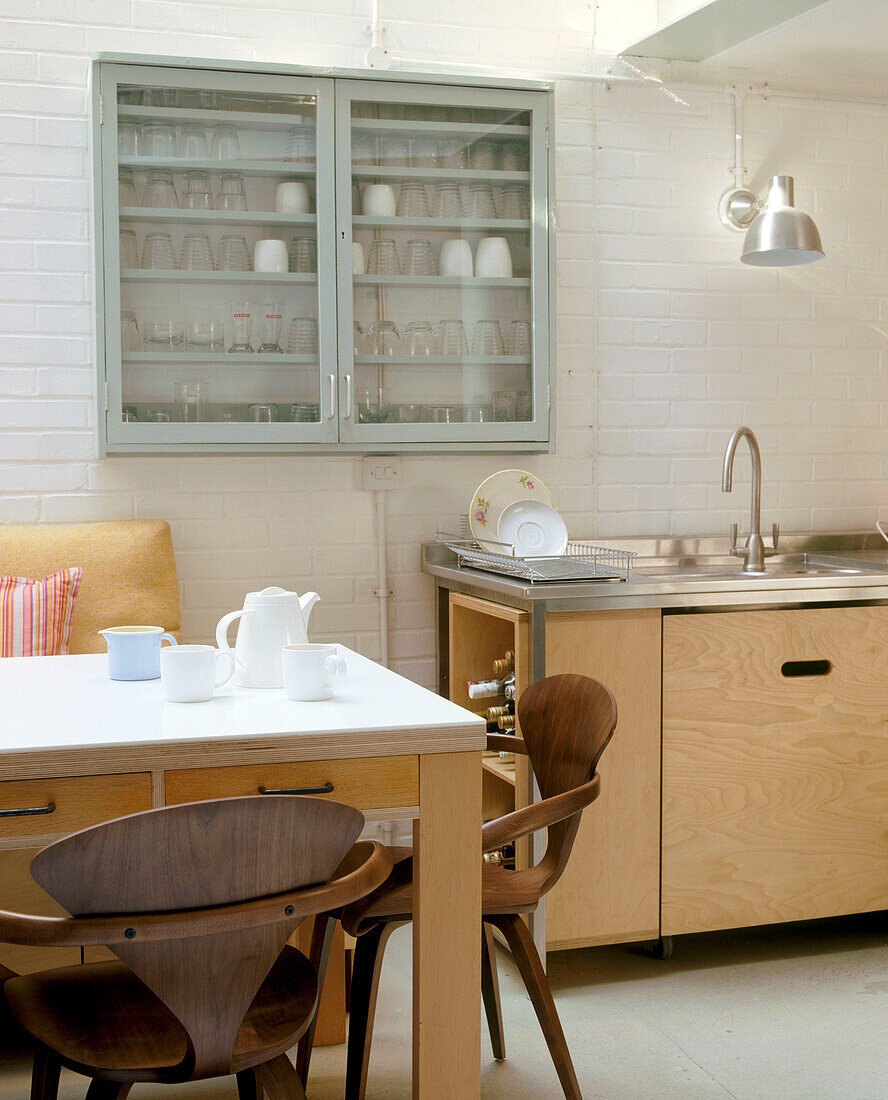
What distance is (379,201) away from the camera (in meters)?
2.98

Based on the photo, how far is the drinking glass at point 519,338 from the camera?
3.08 metres

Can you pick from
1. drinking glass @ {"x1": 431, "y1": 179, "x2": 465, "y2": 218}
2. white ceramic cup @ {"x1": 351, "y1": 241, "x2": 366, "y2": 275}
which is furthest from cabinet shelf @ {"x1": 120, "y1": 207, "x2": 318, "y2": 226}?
drinking glass @ {"x1": 431, "y1": 179, "x2": 465, "y2": 218}

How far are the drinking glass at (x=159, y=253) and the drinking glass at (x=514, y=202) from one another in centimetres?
90

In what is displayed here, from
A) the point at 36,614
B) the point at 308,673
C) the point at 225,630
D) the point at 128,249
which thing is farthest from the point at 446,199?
the point at 308,673

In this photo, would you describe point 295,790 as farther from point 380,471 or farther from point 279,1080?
point 380,471

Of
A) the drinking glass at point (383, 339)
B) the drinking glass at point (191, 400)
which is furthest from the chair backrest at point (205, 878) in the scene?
the drinking glass at point (383, 339)

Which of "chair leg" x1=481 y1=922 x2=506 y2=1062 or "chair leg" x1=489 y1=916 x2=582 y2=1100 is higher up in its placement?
"chair leg" x1=489 y1=916 x2=582 y2=1100

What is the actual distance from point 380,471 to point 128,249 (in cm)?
93

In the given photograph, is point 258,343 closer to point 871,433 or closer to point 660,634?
point 660,634

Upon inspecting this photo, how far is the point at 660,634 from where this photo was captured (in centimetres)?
265

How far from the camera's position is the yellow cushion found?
2.84 meters

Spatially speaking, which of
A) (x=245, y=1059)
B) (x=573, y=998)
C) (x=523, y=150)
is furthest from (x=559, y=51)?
(x=245, y=1059)

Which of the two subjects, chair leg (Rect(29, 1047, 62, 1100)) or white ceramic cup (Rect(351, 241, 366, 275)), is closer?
chair leg (Rect(29, 1047, 62, 1100))

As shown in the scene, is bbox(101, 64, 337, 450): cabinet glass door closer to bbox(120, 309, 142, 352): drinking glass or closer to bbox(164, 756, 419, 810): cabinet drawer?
bbox(120, 309, 142, 352): drinking glass
